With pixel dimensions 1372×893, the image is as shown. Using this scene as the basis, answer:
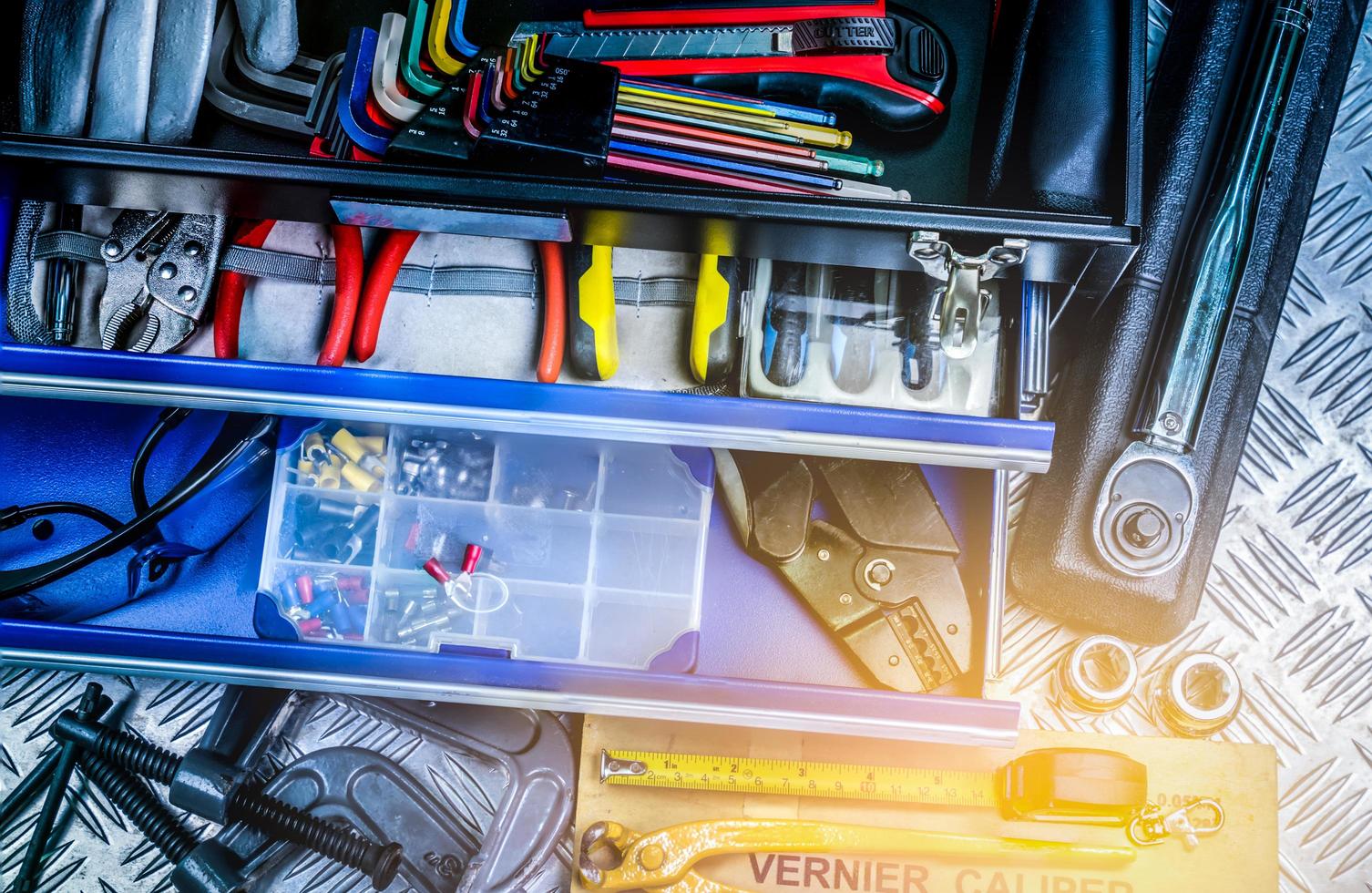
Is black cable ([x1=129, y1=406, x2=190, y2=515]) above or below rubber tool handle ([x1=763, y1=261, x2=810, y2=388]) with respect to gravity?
below

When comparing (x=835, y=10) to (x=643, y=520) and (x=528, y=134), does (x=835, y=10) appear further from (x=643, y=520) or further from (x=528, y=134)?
(x=643, y=520)

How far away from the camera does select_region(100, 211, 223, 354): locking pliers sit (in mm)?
1384

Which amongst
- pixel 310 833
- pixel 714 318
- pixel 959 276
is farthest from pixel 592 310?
pixel 310 833

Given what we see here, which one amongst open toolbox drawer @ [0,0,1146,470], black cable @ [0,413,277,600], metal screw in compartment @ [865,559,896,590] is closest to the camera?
open toolbox drawer @ [0,0,1146,470]

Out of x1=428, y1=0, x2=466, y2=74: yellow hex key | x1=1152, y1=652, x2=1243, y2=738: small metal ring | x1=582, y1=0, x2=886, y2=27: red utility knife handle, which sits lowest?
x1=1152, y1=652, x2=1243, y2=738: small metal ring

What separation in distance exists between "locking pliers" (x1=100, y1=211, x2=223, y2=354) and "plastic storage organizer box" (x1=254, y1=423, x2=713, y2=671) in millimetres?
252

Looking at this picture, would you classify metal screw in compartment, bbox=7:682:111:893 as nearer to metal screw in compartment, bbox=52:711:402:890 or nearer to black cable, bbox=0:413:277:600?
metal screw in compartment, bbox=52:711:402:890

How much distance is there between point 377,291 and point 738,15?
649mm

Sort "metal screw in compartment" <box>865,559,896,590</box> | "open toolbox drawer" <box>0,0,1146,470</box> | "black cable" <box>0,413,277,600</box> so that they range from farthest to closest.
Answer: "metal screw in compartment" <box>865,559,896,590</box>
"black cable" <box>0,413,277,600</box>
"open toolbox drawer" <box>0,0,1146,470</box>

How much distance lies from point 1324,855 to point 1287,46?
1.31 meters

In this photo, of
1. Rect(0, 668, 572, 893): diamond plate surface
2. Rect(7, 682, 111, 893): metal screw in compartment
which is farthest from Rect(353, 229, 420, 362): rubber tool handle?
Rect(7, 682, 111, 893): metal screw in compartment

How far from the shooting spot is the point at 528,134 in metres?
1.22

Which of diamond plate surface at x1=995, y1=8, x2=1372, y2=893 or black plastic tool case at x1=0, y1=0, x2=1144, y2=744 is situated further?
diamond plate surface at x1=995, y1=8, x2=1372, y2=893

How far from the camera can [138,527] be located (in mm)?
1330
